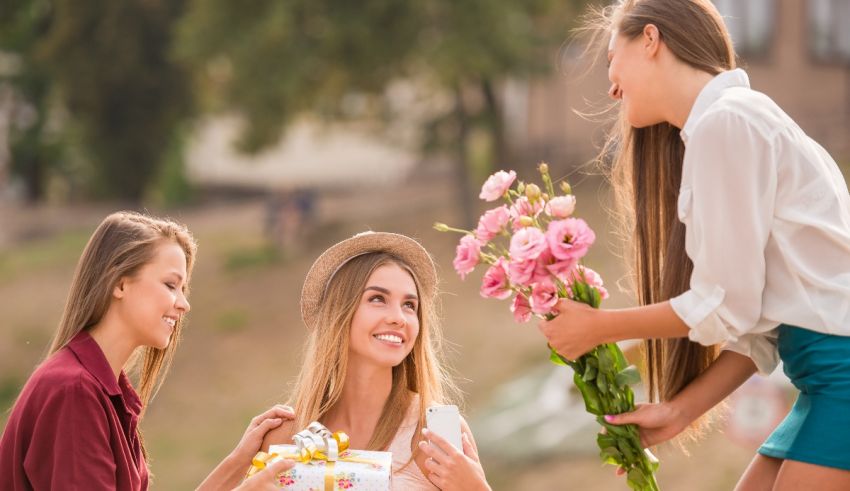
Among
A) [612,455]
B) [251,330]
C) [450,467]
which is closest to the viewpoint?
[612,455]

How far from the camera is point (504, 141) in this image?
23766 mm

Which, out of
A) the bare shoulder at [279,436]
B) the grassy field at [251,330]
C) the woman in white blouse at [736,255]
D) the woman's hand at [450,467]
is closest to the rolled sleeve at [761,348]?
the woman in white blouse at [736,255]

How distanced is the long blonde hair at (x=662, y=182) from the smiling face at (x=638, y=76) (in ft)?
0.09

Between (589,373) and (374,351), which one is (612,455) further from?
(374,351)

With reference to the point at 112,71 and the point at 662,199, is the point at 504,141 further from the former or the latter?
the point at 662,199

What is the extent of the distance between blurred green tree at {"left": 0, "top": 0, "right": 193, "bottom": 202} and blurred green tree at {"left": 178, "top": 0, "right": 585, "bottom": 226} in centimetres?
272

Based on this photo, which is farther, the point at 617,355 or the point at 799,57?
the point at 799,57

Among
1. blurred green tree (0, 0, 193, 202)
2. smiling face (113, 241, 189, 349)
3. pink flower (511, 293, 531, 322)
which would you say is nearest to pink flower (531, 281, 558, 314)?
pink flower (511, 293, 531, 322)

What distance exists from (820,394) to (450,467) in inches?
37.8

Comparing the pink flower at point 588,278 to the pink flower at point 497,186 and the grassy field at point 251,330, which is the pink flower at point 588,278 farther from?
the grassy field at point 251,330

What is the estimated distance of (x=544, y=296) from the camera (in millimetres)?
3039

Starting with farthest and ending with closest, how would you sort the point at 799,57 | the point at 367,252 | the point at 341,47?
1. the point at 799,57
2. the point at 341,47
3. the point at 367,252

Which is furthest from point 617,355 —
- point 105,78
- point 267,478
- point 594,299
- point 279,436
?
point 105,78

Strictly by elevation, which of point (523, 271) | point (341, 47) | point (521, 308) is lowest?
point (521, 308)
